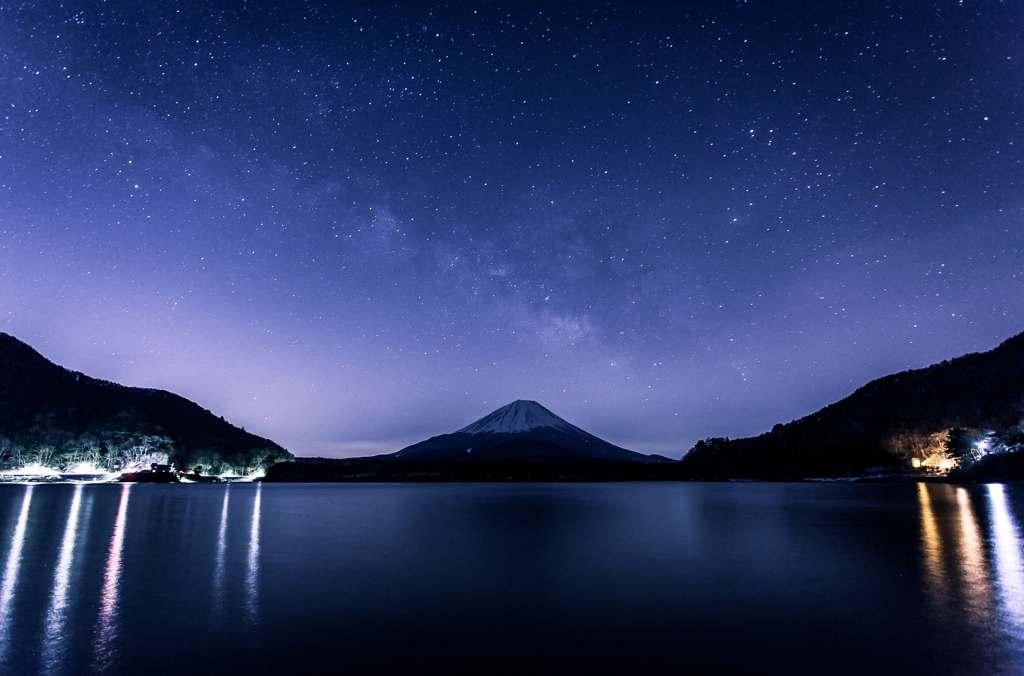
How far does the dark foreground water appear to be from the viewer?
8.22 metres

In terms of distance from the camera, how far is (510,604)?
39.3 feet

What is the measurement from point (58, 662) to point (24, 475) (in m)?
177

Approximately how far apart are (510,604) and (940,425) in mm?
192233

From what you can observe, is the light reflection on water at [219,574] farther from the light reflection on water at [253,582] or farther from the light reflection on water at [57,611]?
the light reflection on water at [57,611]

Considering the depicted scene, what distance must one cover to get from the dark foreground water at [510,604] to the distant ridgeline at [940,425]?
135032 mm

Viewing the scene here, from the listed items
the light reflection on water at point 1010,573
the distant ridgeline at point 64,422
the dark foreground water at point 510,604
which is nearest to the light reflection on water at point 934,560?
the dark foreground water at point 510,604

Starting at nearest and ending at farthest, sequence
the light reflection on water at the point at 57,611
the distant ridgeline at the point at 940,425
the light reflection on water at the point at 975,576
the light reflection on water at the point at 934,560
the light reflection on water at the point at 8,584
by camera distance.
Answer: the light reflection on water at the point at 57,611 → the light reflection on water at the point at 8,584 → the light reflection on water at the point at 975,576 → the light reflection on water at the point at 934,560 → the distant ridgeline at the point at 940,425

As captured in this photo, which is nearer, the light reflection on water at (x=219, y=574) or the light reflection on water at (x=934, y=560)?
the light reflection on water at (x=219, y=574)

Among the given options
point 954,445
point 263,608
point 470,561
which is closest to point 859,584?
point 470,561

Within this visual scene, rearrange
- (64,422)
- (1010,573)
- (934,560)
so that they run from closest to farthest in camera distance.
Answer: (1010,573) → (934,560) → (64,422)

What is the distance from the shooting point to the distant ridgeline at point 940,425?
131 m

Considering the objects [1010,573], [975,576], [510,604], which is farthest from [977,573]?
[510,604]

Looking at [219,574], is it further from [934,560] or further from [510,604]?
[934,560]

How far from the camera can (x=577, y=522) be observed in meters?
32.2
